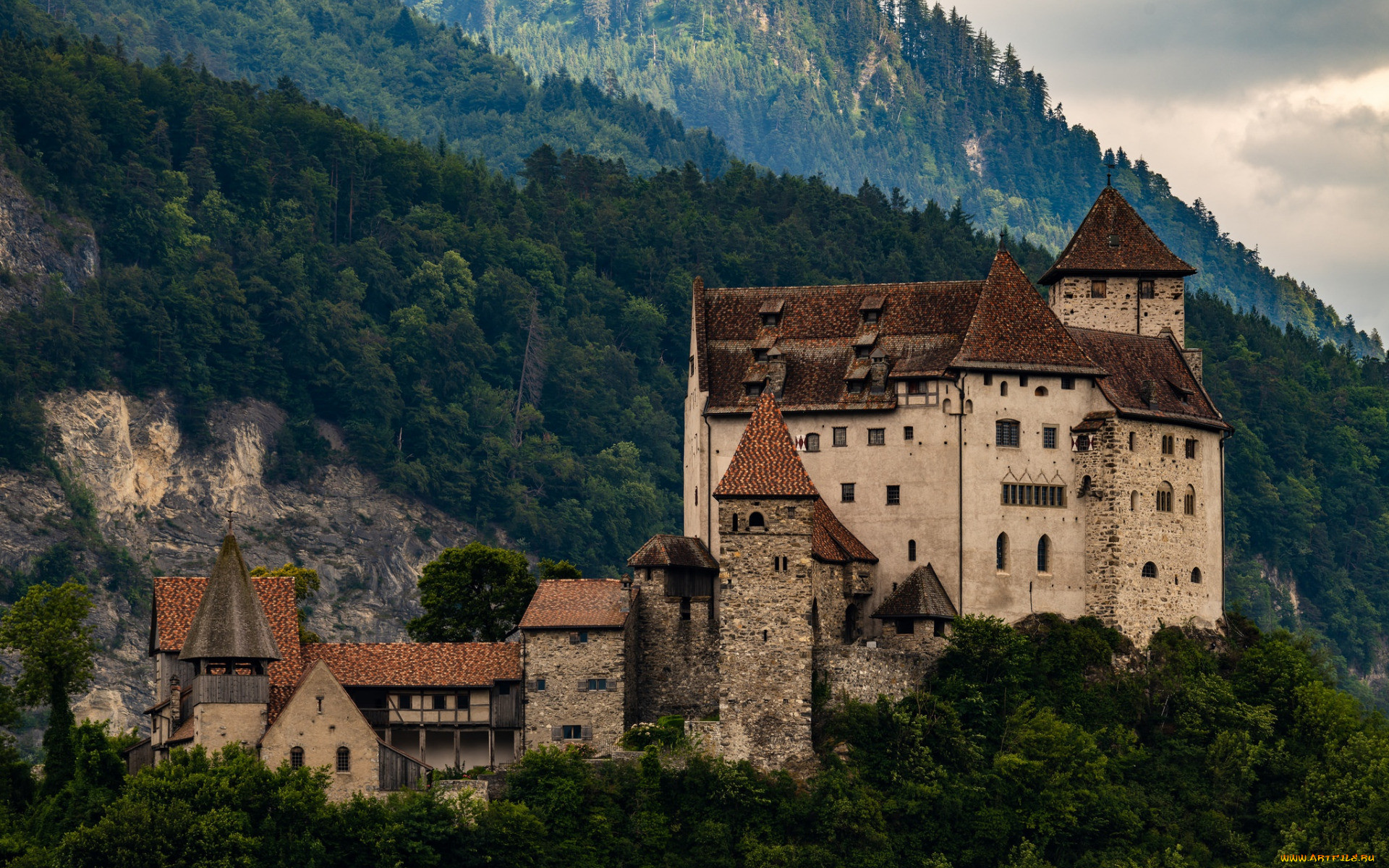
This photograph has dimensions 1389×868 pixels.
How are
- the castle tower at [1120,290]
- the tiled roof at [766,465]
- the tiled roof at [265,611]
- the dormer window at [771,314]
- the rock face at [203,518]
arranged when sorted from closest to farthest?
the tiled roof at [265,611] → the tiled roof at [766,465] → the dormer window at [771,314] → the castle tower at [1120,290] → the rock face at [203,518]

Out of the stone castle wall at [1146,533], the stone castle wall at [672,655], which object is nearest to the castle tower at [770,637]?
the stone castle wall at [672,655]

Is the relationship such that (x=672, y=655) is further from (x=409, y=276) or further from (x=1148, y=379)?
(x=409, y=276)

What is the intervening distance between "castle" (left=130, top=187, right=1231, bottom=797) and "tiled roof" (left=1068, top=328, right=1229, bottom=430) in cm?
15

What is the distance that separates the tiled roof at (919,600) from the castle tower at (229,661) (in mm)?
23361

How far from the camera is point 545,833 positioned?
7612 cm

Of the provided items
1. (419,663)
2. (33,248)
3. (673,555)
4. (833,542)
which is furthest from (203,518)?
(833,542)

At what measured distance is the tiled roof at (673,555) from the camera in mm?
83312

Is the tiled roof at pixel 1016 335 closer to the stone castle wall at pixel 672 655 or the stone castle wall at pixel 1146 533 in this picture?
the stone castle wall at pixel 1146 533

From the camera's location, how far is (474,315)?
554ft

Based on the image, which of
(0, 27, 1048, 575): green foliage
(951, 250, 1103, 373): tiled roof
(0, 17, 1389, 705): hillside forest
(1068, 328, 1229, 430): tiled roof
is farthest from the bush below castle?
(0, 27, 1048, 575): green foliage

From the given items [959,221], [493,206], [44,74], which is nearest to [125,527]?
[44,74]

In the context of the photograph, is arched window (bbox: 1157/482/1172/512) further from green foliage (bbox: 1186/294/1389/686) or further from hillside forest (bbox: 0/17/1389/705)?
green foliage (bbox: 1186/294/1389/686)

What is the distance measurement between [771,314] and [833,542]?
1164 cm

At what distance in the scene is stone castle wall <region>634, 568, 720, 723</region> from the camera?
82875 mm
